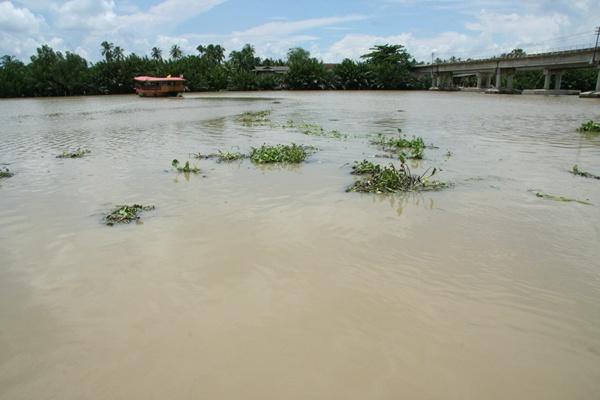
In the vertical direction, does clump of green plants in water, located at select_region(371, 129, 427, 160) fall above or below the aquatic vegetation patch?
above

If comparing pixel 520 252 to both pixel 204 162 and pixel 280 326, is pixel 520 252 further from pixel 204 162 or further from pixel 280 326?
pixel 204 162

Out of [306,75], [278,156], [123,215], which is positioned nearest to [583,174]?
[278,156]

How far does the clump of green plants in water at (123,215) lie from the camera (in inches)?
251

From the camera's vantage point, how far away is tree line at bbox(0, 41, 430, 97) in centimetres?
6356

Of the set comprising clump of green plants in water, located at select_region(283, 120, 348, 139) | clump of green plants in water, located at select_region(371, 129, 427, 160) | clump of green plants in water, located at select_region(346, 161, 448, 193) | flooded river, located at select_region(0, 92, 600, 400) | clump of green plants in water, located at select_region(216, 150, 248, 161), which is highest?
clump of green plants in water, located at select_region(283, 120, 348, 139)

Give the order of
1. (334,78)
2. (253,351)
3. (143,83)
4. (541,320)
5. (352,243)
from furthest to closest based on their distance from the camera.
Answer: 1. (334,78)
2. (143,83)
3. (352,243)
4. (541,320)
5. (253,351)

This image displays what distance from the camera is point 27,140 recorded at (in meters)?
16.2

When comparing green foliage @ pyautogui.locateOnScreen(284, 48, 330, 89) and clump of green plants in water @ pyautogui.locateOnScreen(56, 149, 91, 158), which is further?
green foliage @ pyautogui.locateOnScreen(284, 48, 330, 89)

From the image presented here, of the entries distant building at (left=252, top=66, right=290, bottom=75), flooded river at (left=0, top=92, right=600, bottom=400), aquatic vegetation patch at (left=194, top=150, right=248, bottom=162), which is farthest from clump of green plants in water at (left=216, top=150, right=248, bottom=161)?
distant building at (left=252, top=66, right=290, bottom=75)

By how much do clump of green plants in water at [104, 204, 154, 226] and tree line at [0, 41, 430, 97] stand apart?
229 feet

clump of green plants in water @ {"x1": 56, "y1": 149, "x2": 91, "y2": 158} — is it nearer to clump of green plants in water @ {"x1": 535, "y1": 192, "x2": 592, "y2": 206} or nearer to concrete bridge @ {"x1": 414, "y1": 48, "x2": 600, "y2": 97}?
clump of green plants in water @ {"x1": 535, "y1": 192, "x2": 592, "y2": 206}

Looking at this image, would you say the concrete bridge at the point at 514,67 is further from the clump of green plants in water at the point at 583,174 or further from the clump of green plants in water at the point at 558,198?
the clump of green plants in water at the point at 558,198

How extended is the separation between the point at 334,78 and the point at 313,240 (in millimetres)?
84644

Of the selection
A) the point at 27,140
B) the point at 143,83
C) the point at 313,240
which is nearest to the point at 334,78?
the point at 143,83
